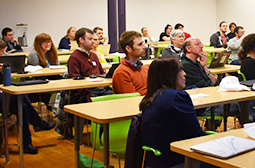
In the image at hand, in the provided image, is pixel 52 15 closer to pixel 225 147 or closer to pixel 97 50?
pixel 97 50

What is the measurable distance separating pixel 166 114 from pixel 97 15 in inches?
472

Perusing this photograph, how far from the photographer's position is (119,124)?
3.54m

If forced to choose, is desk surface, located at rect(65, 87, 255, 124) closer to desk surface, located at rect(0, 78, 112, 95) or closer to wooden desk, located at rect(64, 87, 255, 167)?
wooden desk, located at rect(64, 87, 255, 167)

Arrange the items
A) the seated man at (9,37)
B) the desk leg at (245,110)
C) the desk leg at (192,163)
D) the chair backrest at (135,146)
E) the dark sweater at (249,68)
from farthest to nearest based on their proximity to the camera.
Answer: the seated man at (9,37)
the dark sweater at (249,68)
the desk leg at (245,110)
the chair backrest at (135,146)
the desk leg at (192,163)

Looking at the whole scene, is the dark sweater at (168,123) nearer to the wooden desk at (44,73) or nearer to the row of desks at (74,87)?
the row of desks at (74,87)

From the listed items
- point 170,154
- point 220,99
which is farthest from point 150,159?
point 220,99

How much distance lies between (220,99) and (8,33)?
7.81 meters

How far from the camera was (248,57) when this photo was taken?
5.46 meters

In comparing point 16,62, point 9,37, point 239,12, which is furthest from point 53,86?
point 239,12

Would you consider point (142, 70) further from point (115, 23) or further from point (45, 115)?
point (115, 23)

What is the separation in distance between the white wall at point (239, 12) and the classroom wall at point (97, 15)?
0.36 metres

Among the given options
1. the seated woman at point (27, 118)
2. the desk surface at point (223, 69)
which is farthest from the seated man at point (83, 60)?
the desk surface at point (223, 69)

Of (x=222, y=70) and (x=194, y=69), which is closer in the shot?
(x=194, y=69)

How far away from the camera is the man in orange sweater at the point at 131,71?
434cm
